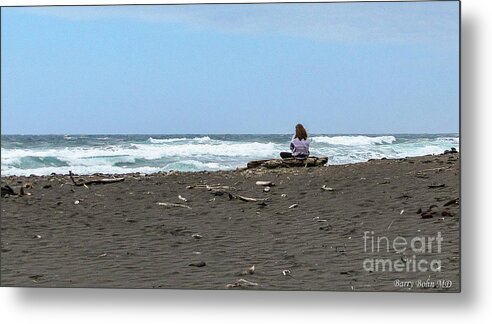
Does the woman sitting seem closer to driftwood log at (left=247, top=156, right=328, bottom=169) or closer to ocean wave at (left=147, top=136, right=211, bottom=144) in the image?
driftwood log at (left=247, top=156, right=328, bottom=169)

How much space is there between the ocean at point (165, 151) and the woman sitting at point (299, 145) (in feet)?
0.10

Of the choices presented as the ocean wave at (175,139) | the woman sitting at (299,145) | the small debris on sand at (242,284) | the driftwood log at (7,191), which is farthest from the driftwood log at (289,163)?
the driftwood log at (7,191)

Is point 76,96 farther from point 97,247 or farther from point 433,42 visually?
point 433,42

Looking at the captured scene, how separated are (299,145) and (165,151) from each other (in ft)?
2.62

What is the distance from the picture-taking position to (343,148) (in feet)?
18.3

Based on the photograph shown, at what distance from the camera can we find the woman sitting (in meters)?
5.52

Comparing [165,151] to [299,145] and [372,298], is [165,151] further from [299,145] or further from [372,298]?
[372,298]

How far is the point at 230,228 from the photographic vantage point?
5641 millimetres

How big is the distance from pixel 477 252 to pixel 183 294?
167 centimetres

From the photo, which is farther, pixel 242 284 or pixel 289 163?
pixel 289 163

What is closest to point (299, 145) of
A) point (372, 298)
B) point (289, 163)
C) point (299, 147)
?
point (299, 147)

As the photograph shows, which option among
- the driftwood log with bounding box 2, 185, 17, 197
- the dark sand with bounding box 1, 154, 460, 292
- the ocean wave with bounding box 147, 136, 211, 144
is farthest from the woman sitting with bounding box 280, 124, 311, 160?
the driftwood log with bounding box 2, 185, 17, 197

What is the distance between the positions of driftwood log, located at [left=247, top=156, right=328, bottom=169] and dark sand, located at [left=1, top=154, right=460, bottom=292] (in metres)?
0.05

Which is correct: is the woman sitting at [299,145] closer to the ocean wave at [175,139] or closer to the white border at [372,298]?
the ocean wave at [175,139]
